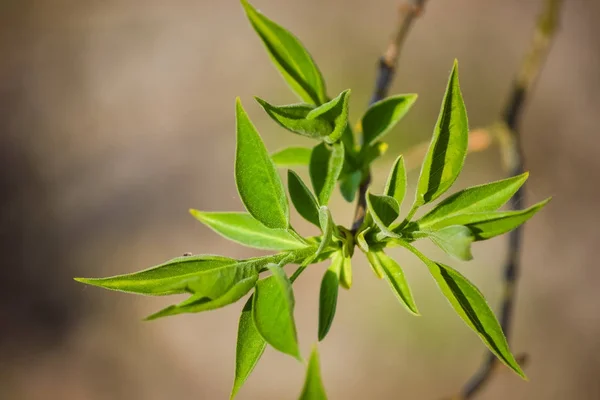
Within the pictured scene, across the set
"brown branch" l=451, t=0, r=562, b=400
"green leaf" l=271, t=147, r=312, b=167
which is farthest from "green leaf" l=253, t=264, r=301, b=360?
"brown branch" l=451, t=0, r=562, b=400

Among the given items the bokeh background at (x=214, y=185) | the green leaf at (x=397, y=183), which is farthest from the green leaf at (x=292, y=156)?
the bokeh background at (x=214, y=185)

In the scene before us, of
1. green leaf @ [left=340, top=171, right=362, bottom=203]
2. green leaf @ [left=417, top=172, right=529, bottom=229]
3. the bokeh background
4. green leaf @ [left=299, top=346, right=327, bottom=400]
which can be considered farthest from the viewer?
the bokeh background

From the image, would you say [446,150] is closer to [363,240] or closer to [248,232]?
[363,240]

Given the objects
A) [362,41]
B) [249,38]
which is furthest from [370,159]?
[249,38]

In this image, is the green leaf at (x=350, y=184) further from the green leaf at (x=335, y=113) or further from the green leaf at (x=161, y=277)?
the green leaf at (x=161, y=277)

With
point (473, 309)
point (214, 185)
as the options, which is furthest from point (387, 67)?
point (214, 185)

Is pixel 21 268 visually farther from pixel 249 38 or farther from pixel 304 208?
pixel 304 208

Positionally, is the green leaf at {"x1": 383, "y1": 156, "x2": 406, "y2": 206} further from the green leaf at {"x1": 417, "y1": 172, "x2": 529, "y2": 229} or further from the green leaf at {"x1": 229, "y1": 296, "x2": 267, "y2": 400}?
the green leaf at {"x1": 229, "y1": 296, "x2": 267, "y2": 400}
